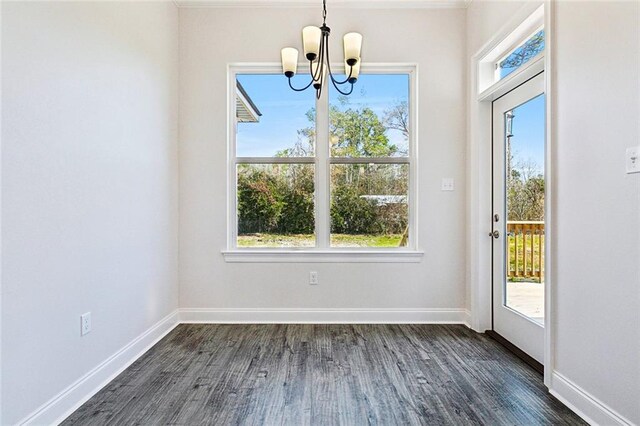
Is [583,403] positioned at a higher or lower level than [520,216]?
lower

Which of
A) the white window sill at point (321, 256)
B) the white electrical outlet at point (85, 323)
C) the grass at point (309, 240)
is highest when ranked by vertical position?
the grass at point (309, 240)

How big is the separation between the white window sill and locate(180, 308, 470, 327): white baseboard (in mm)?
463

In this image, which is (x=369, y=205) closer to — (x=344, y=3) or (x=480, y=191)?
(x=480, y=191)

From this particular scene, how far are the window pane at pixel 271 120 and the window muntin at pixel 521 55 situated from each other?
1624 mm

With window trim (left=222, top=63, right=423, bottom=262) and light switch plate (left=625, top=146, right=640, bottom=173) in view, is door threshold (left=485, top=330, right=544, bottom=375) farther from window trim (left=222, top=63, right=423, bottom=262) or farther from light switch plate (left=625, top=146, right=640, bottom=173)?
light switch plate (left=625, top=146, right=640, bottom=173)

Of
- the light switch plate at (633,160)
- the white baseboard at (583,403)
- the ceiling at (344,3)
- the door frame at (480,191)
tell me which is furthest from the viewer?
the ceiling at (344,3)

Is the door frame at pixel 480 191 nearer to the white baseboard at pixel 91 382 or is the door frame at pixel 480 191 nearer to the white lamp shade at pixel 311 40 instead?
the white lamp shade at pixel 311 40

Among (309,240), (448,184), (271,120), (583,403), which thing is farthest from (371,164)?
(583,403)

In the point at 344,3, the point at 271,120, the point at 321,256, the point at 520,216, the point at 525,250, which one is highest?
the point at 344,3

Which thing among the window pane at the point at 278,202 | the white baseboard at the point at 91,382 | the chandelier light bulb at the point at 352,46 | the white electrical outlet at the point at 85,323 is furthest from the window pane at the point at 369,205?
the white electrical outlet at the point at 85,323

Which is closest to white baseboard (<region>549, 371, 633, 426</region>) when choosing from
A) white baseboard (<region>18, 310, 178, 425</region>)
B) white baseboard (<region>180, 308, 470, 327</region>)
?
white baseboard (<region>180, 308, 470, 327</region>)

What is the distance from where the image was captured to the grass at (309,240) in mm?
3369

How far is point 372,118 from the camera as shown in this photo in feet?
11.0

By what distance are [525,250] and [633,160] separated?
116 cm
